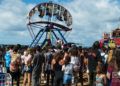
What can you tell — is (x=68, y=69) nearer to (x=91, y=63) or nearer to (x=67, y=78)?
(x=67, y=78)

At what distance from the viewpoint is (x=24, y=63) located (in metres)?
18.9

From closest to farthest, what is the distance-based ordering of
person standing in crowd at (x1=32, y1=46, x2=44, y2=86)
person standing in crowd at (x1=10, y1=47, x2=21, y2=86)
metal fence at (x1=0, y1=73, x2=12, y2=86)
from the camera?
metal fence at (x1=0, y1=73, x2=12, y2=86)
person standing in crowd at (x1=32, y1=46, x2=44, y2=86)
person standing in crowd at (x1=10, y1=47, x2=21, y2=86)

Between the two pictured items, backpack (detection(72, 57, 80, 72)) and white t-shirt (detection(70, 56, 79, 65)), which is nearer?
white t-shirt (detection(70, 56, 79, 65))

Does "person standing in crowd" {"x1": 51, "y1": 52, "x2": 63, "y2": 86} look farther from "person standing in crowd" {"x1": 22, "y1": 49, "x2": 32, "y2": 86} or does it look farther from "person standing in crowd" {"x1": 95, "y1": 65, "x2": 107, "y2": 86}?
"person standing in crowd" {"x1": 95, "y1": 65, "x2": 107, "y2": 86}

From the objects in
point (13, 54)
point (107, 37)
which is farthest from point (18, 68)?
point (107, 37)

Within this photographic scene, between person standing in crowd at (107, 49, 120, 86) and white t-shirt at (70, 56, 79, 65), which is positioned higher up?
white t-shirt at (70, 56, 79, 65)

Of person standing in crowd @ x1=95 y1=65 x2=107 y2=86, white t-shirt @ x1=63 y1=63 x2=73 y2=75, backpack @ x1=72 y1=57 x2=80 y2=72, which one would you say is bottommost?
person standing in crowd @ x1=95 y1=65 x2=107 y2=86

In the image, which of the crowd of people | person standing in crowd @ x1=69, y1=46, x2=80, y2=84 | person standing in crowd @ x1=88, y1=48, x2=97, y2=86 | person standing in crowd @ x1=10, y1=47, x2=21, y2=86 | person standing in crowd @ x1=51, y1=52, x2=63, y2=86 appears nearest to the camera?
the crowd of people

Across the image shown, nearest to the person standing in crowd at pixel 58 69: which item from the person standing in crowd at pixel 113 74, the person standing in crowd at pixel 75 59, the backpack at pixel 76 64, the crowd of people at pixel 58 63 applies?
the crowd of people at pixel 58 63

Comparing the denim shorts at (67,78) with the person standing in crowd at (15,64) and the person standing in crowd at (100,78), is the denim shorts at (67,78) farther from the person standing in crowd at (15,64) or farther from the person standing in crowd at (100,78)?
Answer: the person standing in crowd at (100,78)

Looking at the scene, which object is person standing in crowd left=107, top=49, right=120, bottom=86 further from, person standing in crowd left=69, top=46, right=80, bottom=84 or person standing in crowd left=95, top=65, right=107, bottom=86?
person standing in crowd left=69, top=46, right=80, bottom=84

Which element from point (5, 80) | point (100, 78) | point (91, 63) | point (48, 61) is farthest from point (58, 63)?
point (100, 78)

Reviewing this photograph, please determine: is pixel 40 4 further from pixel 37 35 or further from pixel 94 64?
pixel 94 64

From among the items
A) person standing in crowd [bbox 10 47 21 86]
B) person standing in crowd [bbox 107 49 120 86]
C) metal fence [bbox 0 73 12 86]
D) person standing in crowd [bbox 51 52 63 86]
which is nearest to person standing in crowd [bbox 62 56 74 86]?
person standing in crowd [bbox 51 52 63 86]
